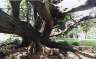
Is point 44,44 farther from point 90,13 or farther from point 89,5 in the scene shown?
point 89,5

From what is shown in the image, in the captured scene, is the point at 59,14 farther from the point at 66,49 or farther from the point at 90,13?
the point at 66,49

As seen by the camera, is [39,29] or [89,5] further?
[39,29]

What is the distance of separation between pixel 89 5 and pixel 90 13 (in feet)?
2.54

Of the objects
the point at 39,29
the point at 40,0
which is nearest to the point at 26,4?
the point at 39,29

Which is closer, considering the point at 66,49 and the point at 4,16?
the point at 4,16

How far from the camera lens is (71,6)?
6.40 meters

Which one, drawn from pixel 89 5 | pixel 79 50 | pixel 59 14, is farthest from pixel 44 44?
pixel 89 5

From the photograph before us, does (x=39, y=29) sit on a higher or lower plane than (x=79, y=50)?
higher

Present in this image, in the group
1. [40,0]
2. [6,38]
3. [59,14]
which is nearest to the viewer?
[40,0]

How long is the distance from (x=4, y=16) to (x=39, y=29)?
322 centimetres

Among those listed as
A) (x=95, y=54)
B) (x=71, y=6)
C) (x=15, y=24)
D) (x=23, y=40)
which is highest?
(x=71, y=6)

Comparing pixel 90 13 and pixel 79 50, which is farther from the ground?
pixel 90 13

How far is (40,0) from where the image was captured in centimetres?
466

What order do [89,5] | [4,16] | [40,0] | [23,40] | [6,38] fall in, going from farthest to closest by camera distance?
[6,38]
[23,40]
[89,5]
[4,16]
[40,0]
